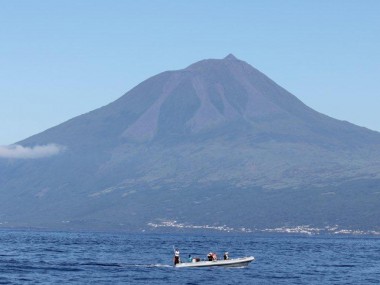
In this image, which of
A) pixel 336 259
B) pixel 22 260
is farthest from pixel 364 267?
pixel 22 260

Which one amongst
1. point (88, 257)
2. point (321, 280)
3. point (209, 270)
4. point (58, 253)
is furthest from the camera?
point (58, 253)

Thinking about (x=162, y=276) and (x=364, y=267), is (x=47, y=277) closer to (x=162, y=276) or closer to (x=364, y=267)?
(x=162, y=276)

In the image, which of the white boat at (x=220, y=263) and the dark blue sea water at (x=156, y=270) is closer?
the dark blue sea water at (x=156, y=270)

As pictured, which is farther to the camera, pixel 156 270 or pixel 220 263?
pixel 220 263

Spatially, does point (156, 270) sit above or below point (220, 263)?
below

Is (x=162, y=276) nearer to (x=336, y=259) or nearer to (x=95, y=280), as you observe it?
(x=95, y=280)

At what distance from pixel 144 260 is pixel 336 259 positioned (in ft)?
123

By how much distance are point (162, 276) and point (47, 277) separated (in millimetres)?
14202

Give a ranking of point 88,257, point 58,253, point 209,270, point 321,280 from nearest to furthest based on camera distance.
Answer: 1. point 321,280
2. point 209,270
3. point 88,257
4. point 58,253

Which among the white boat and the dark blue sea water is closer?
the dark blue sea water

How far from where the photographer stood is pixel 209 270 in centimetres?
13688

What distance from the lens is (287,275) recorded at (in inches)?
5290

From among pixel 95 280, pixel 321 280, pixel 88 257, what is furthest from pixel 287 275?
pixel 88 257

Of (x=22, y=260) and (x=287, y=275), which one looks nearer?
(x=287, y=275)
